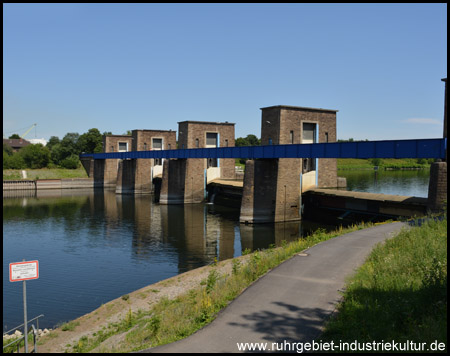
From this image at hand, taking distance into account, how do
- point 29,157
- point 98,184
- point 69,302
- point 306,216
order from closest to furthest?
point 69,302
point 306,216
point 98,184
point 29,157

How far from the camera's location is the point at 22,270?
34.0 feet

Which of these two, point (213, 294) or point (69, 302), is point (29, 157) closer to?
point (69, 302)

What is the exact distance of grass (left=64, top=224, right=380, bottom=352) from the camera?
33.0ft

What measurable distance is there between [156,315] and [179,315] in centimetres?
107

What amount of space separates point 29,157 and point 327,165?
77970 mm

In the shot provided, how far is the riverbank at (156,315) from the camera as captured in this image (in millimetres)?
10359

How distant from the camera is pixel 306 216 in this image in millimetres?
38375

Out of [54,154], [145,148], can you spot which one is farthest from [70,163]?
[145,148]

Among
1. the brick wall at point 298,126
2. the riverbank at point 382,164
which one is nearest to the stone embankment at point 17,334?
the brick wall at point 298,126

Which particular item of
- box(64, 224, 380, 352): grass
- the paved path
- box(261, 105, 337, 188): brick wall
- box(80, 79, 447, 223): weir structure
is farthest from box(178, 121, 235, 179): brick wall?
the paved path

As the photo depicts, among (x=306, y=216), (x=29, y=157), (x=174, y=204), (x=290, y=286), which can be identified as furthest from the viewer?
(x=29, y=157)

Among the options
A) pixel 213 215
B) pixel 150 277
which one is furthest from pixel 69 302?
pixel 213 215

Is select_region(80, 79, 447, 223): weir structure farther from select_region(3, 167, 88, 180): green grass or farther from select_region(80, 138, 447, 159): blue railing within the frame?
select_region(3, 167, 88, 180): green grass

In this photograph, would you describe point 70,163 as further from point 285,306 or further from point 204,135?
point 285,306
